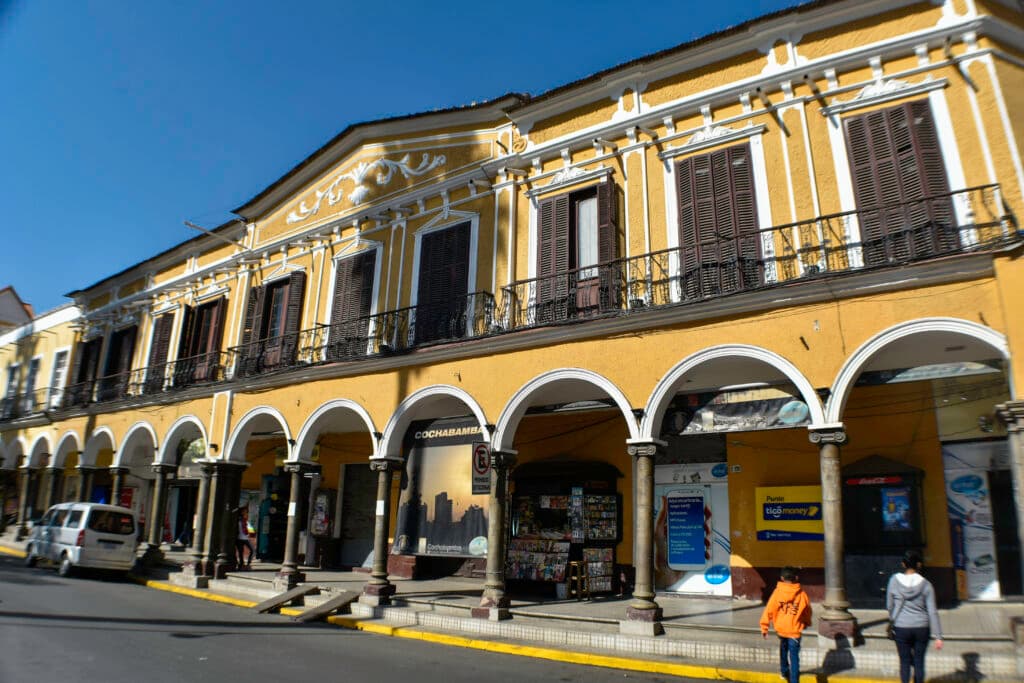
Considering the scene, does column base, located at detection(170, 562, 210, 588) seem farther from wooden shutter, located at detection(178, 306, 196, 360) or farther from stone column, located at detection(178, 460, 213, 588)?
wooden shutter, located at detection(178, 306, 196, 360)

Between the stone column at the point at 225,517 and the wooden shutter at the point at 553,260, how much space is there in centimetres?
956

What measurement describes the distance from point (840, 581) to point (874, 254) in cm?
449

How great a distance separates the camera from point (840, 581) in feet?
28.6

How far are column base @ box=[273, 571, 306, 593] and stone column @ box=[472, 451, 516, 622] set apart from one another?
4849mm

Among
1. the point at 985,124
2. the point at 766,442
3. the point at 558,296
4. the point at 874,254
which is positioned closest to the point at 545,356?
the point at 558,296

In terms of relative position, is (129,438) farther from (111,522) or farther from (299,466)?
(299,466)

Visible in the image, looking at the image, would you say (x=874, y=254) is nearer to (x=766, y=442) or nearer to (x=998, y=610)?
(x=766, y=442)

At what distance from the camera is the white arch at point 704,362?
9375mm

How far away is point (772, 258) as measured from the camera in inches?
417

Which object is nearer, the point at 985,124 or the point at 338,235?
the point at 985,124

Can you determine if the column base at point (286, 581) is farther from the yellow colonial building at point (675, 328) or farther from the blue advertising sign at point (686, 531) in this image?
the blue advertising sign at point (686, 531)

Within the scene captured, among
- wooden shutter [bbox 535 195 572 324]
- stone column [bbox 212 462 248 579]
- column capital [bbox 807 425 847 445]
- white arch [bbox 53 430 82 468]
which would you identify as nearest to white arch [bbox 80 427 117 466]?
white arch [bbox 53 430 82 468]

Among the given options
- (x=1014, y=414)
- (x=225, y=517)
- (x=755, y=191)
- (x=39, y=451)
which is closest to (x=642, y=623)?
(x=1014, y=414)

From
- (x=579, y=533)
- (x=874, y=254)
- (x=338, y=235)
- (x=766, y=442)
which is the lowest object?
(x=579, y=533)
